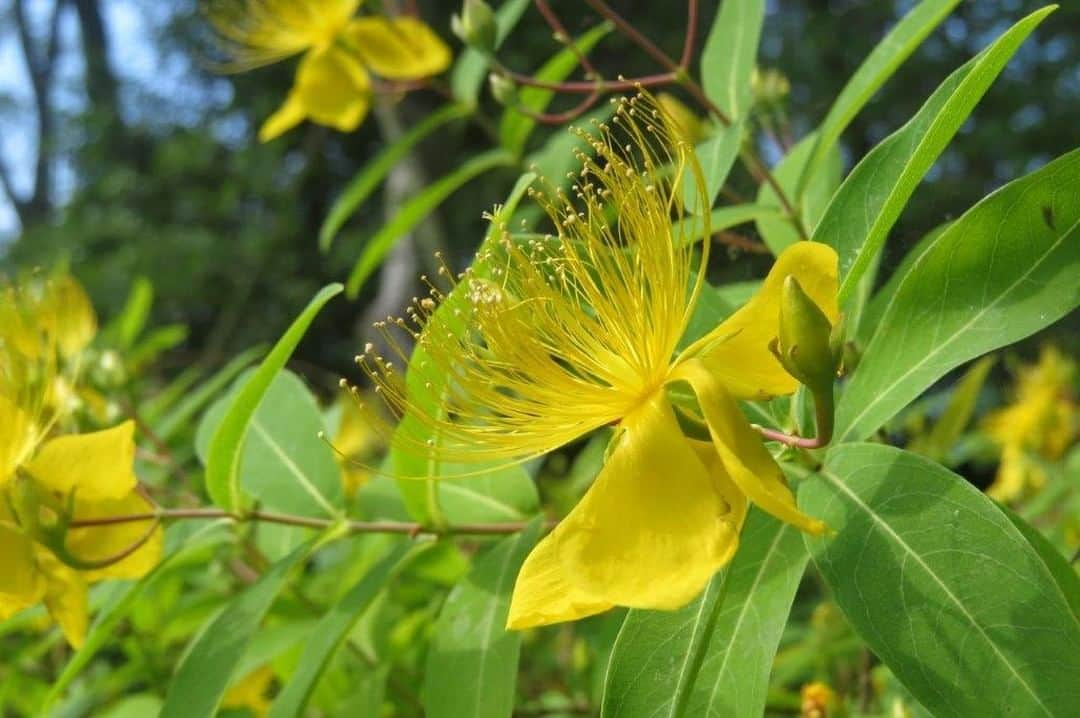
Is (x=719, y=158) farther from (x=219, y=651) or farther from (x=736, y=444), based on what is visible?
(x=219, y=651)

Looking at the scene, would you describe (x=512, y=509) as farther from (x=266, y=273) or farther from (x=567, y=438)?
(x=266, y=273)

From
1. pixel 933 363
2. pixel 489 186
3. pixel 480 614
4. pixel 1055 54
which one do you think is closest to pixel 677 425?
pixel 933 363

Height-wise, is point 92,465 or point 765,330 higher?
point 765,330

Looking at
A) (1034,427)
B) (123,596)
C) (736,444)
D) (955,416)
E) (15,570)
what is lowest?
(1034,427)

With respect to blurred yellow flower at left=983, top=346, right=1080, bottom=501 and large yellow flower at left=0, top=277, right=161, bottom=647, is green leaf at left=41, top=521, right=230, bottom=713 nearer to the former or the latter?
large yellow flower at left=0, top=277, right=161, bottom=647

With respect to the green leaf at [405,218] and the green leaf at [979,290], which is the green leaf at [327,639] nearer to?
the green leaf at [979,290]

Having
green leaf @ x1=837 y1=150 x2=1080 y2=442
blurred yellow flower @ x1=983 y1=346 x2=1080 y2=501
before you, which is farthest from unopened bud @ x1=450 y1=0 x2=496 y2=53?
blurred yellow flower @ x1=983 y1=346 x2=1080 y2=501

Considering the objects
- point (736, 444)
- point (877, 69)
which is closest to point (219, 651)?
point (736, 444)

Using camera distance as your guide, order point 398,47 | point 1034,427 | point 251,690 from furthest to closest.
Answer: point 1034,427, point 398,47, point 251,690
